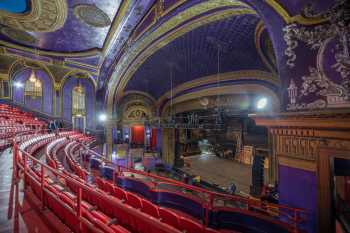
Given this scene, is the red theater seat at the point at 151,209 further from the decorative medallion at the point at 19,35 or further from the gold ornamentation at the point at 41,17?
the decorative medallion at the point at 19,35

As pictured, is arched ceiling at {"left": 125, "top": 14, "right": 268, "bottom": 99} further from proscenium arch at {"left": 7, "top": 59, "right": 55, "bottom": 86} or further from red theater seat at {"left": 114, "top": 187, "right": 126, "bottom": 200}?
proscenium arch at {"left": 7, "top": 59, "right": 55, "bottom": 86}

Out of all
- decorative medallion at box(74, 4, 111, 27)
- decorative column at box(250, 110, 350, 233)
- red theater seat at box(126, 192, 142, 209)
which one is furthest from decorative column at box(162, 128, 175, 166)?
decorative column at box(250, 110, 350, 233)

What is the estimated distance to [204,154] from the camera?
21750 millimetres

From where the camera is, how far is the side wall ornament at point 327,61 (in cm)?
222

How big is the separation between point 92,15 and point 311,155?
324 inches

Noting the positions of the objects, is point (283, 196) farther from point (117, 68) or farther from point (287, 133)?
point (117, 68)

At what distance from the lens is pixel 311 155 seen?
2.59 m

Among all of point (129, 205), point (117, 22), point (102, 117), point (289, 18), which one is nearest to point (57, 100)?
point (102, 117)

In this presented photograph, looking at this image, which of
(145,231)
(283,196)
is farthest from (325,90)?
(145,231)

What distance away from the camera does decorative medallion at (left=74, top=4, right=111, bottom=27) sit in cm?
631

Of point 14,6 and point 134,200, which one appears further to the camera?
point 14,6

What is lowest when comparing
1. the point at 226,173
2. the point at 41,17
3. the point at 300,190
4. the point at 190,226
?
the point at 226,173

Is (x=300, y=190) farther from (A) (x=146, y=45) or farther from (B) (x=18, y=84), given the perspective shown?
(B) (x=18, y=84)

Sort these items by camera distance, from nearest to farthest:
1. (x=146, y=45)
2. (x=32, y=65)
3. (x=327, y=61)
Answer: (x=327, y=61)
(x=146, y=45)
(x=32, y=65)
